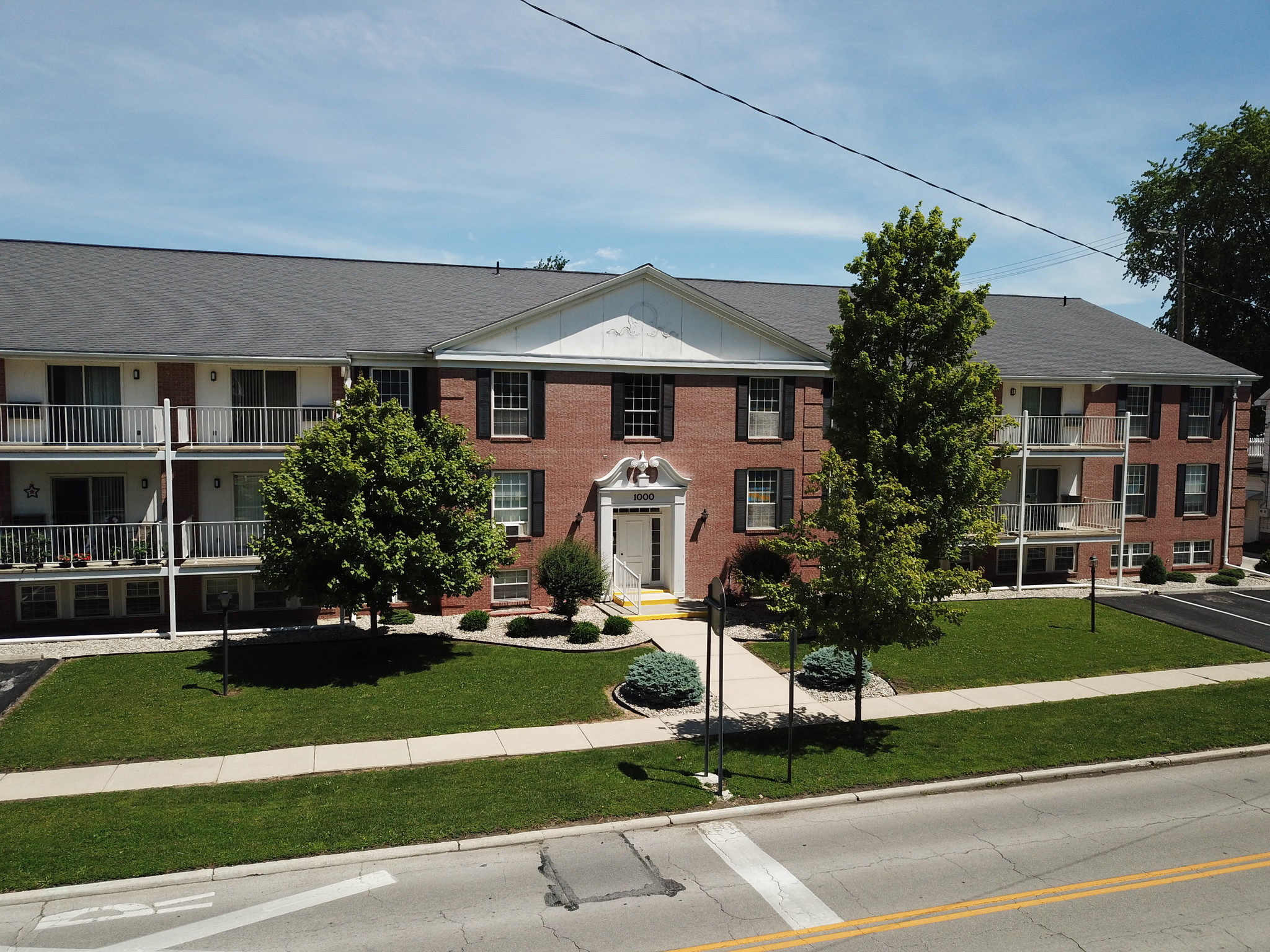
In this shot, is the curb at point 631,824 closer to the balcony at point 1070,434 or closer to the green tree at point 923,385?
the green tree at point 923,385

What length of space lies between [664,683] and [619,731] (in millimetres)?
1631

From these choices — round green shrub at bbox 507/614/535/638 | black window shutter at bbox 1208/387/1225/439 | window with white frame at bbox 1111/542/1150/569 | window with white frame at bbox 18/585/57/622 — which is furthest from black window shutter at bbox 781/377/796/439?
window with white frame at bbox 18/585/57/622

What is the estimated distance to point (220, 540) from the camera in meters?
22.8

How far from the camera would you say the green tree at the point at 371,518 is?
18.1m

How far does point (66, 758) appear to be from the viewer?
14336 mm

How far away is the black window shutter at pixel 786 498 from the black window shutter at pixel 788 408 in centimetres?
116

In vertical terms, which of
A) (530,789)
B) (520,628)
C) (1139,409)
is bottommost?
(530,789)

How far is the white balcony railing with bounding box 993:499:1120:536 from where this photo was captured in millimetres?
29547

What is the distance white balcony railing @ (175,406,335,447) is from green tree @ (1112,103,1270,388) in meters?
43.7

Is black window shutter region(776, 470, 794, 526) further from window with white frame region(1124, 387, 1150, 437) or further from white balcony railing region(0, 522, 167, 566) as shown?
white balcony railing region(0, 522, 167, 566)

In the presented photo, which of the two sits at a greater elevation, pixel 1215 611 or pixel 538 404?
pixel 538 404

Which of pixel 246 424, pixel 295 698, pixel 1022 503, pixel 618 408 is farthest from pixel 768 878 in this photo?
pixel 1022 503

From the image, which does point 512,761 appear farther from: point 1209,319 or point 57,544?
point 1209,319

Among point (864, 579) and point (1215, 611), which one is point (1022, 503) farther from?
point (864, 579)
